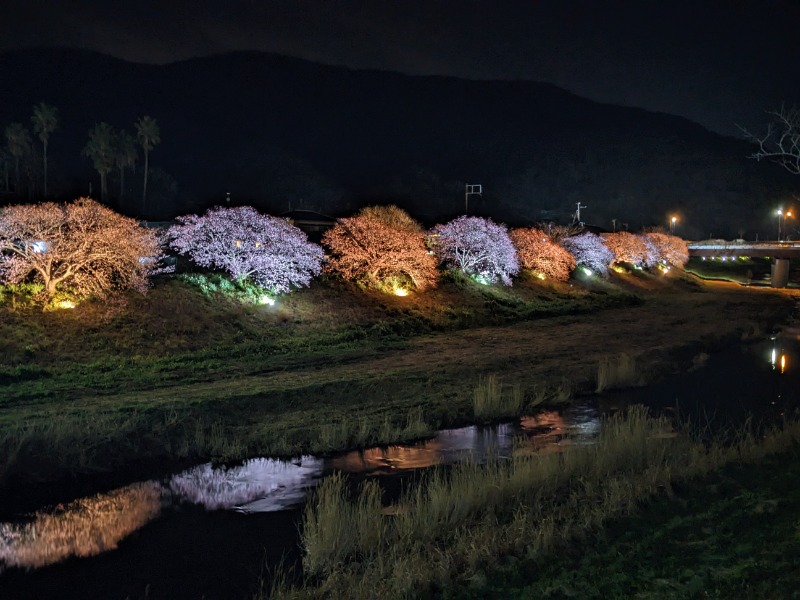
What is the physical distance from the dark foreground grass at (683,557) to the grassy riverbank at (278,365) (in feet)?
27.5

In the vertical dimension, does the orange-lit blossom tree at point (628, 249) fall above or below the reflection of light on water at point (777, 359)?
above

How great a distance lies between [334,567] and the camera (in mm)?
8367

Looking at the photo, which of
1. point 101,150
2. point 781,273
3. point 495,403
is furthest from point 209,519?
point 781,273

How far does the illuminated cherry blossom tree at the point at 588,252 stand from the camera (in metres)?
67.2

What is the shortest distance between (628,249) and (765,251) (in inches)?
987

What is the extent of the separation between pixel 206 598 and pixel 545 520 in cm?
462

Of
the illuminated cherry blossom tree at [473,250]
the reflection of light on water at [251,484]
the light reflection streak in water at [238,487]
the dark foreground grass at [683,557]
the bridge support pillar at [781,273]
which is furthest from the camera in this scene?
the bridge support pillar at [781,273]

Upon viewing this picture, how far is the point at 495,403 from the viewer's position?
18828 mm

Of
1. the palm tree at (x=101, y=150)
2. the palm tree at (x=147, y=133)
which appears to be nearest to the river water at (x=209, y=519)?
the palm tree at (x=101, y=150)

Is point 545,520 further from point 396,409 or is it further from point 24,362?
point 24,362

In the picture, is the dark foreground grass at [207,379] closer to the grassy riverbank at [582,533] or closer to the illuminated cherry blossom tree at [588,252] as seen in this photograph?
the grassy riverbank at [582,533]

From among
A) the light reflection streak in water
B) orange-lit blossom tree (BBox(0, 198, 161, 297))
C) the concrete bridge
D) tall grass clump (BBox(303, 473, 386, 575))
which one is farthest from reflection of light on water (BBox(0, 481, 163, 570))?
the concrete bridge

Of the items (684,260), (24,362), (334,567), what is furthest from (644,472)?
(684,260)

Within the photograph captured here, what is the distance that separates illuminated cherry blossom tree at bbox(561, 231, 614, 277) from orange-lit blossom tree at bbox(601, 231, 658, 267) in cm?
645
